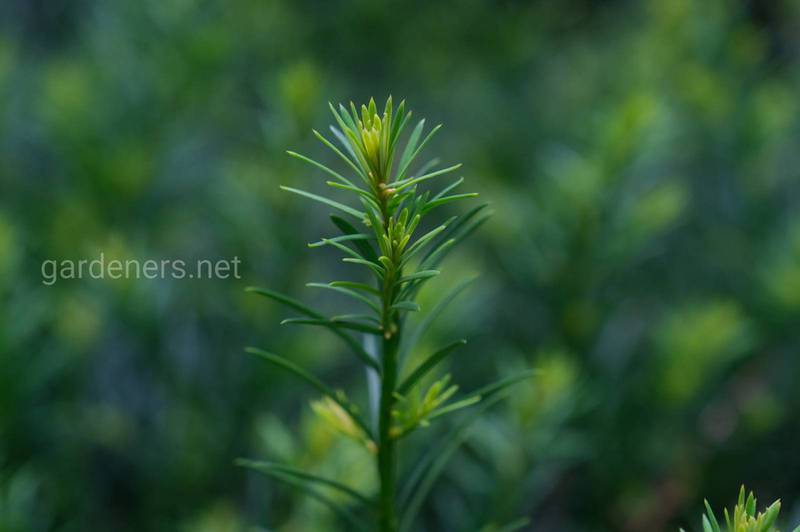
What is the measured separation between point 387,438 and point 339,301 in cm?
55

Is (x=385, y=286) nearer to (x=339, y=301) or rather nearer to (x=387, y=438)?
(x=387, y=438)

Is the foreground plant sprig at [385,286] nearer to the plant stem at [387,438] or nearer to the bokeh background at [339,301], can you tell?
the plant stem at [387,438]

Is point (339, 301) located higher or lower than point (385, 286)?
higher

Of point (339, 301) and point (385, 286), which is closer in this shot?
point (385, 286)

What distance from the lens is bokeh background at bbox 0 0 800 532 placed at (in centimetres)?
62

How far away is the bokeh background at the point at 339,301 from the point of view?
2.05ft

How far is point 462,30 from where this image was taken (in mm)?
1189

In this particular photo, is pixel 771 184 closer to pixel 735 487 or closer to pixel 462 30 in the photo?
pixel 735 487

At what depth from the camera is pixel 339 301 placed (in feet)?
2.99

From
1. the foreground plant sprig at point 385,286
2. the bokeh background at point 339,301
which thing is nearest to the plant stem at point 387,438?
the foreground plant sprig at point 385,286

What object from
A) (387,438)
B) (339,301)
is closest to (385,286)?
(387,438)

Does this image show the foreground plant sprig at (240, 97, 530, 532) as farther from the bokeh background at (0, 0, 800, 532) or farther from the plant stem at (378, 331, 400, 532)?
the bokeh background at (0, 0, 800, 532)

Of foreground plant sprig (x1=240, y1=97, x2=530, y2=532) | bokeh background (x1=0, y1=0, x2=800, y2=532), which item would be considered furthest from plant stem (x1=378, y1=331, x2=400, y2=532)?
bokeh background (x1=0, y1=0, x2=800, y2=532)

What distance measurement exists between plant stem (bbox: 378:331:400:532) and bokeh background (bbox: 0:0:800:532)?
151 millimetres
